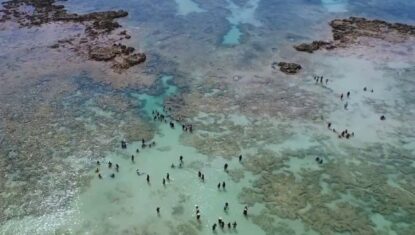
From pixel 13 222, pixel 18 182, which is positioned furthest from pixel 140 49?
pixel 13 222

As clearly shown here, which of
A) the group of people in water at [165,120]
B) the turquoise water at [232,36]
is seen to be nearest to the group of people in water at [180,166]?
the group of people in water at [165,120]

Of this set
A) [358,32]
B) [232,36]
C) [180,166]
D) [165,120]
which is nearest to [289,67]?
[232,36]

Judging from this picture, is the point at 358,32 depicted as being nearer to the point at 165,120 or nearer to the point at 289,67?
the point at 289,67

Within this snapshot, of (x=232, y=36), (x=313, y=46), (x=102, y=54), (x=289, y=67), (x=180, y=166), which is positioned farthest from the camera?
(x=232, y=36)

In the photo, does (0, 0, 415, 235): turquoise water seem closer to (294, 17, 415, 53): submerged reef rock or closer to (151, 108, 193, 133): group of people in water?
(151, 108, 193, 133): group of people in water

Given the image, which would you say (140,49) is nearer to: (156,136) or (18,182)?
(156,136)

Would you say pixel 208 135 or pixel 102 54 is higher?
pixel 102 54

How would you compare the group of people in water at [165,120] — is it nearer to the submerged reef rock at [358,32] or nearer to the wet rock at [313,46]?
the wet rock at [313,46]
